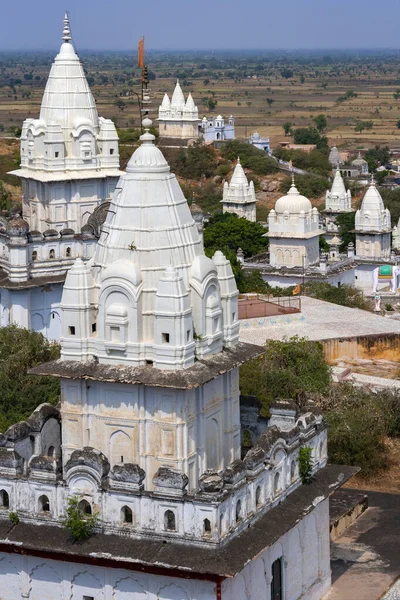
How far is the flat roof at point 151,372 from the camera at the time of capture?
14.9 meters

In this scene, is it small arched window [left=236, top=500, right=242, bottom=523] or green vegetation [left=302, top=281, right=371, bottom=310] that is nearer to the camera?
small arched window [left=236, top=500, right=242, bottom=523]

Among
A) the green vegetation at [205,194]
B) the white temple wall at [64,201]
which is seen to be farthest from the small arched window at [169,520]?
the green vegetation at [205,194]

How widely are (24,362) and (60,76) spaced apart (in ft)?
32.6

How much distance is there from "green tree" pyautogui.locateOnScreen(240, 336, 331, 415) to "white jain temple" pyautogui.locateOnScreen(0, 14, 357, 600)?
8540mm

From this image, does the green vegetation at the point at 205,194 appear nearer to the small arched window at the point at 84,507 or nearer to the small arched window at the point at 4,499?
the small arched window at the point at 4,499

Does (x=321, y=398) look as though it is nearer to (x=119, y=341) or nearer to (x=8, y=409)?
(x=8, y=409)

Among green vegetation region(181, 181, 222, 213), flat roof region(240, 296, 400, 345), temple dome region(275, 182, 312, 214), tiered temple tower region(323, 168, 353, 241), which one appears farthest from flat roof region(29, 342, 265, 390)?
green vegetation region(181, 181, 222, 213)

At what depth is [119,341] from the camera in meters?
15.2

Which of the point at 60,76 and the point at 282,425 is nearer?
the point at 282,425

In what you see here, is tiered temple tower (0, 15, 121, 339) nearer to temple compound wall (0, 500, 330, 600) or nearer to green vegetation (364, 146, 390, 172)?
temple compound wall (0, 500, 330, 600)

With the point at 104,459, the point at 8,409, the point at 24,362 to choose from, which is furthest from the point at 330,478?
the point at 24,362

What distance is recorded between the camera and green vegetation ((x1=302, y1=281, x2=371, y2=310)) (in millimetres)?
40281

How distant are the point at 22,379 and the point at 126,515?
10.6m
